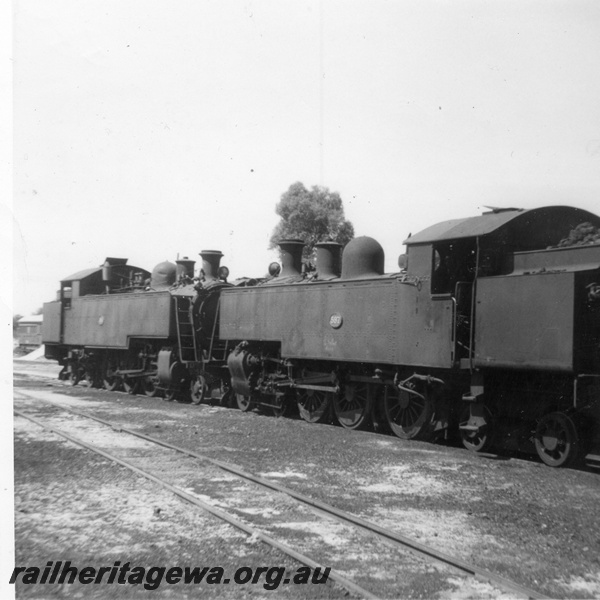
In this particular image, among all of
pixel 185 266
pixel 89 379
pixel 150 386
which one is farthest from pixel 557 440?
pixel 89 379

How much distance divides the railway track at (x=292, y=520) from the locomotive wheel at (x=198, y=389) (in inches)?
274

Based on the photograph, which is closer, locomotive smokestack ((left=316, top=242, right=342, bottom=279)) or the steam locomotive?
the steam locomotive

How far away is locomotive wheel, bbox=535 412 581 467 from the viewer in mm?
8211

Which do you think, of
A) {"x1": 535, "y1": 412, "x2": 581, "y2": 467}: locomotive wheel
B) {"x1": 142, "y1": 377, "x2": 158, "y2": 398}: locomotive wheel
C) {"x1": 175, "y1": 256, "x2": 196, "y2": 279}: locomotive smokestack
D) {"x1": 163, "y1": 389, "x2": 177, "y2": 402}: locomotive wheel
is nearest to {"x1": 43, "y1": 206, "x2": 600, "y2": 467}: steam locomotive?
{"x1": 535, "y1": 412, "x2": 581, "y2": 467}: locomotive wheel

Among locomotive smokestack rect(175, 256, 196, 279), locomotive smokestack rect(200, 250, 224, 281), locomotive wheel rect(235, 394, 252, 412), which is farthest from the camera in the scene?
locomotive smokestack rect(175, 256, 196, 279)

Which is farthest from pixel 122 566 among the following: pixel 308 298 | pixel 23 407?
pixel 23 407

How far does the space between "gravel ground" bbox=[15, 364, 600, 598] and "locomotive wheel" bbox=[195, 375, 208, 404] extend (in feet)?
16.5

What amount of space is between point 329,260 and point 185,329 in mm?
5410

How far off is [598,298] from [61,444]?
7.08 metres

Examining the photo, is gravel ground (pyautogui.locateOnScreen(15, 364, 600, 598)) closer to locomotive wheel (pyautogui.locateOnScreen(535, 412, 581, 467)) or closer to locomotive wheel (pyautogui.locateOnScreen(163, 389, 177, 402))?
locomotive wheel (pyautogui.locateOnScreen(535, 412, 581, 467))

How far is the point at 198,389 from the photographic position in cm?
1720

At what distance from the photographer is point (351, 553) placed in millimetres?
5102

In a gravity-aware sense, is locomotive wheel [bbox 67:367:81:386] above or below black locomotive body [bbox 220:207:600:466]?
below

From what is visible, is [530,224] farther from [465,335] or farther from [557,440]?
[557,440]
